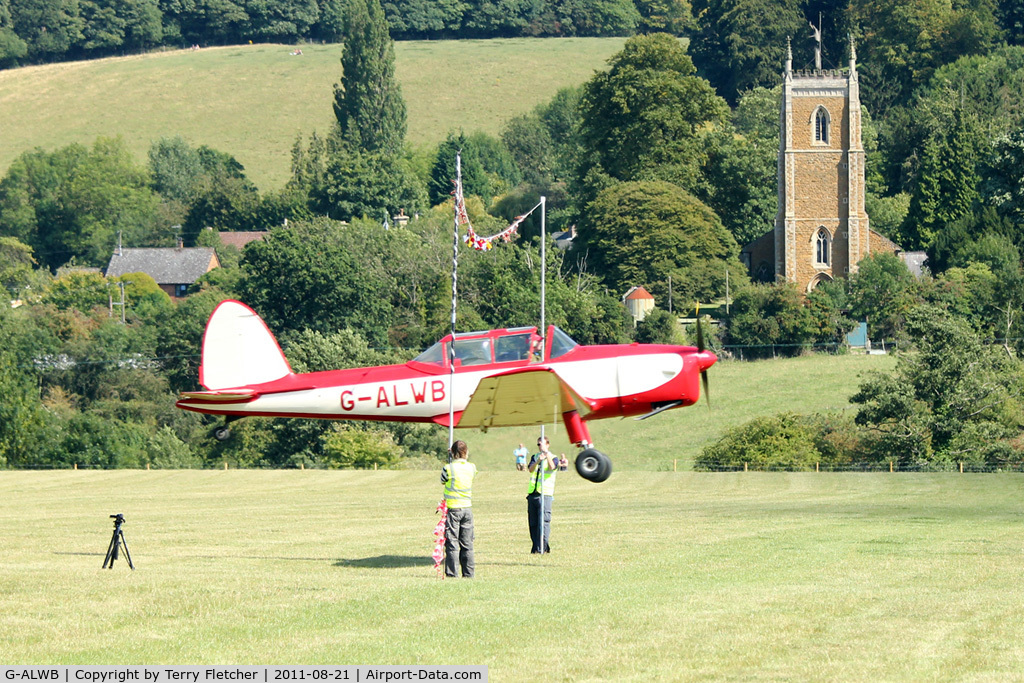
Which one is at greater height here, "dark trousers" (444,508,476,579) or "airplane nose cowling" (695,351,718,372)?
"airplane nose cowling" (695,351,718,372)

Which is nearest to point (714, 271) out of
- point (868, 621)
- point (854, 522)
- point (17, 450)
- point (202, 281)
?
point (202, 281)

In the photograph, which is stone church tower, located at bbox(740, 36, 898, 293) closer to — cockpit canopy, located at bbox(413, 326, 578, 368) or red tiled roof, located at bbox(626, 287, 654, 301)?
red tiled roof, located at bbox(626, 287, 654, 301)

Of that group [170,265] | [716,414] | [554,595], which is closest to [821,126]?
[716,414]

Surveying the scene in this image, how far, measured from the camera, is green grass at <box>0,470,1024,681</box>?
566 inches

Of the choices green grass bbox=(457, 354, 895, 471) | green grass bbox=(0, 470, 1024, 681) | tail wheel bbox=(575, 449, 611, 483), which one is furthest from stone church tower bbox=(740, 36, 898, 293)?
tail wheel bbox=(575, 449, 611, 483)

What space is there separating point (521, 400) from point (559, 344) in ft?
4.57

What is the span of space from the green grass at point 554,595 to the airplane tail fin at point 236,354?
2721 millimetres

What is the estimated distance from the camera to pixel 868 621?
632 inches

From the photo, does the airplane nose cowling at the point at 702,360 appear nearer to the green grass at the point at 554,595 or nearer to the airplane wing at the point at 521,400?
the airplane wing at the point at 521,400

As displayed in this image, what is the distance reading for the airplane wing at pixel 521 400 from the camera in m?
20.6

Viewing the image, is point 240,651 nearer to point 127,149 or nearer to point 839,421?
point 839,421

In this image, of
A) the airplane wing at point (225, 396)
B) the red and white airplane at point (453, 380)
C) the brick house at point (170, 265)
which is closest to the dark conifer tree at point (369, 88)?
the brick house at point (170, 265)

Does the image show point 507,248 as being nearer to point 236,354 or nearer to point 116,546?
point 236,354

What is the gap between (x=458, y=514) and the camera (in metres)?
19.3
